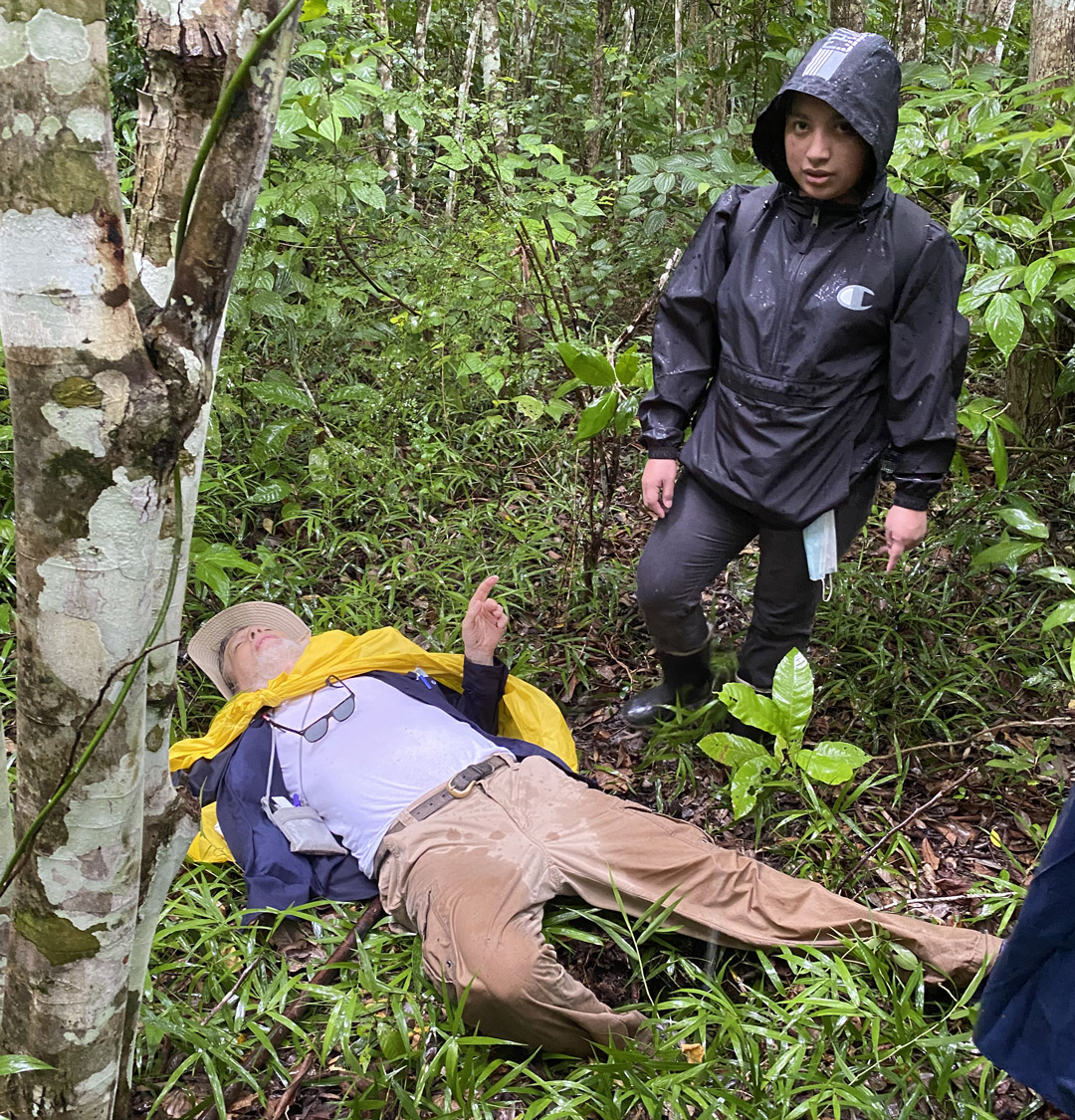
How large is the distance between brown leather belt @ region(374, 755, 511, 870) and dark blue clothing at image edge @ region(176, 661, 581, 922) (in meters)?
0.07

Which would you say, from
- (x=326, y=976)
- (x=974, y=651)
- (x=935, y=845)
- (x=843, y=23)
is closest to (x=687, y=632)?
(x=935, y=845)

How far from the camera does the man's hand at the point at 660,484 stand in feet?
9.93

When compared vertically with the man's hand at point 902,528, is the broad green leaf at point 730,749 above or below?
below

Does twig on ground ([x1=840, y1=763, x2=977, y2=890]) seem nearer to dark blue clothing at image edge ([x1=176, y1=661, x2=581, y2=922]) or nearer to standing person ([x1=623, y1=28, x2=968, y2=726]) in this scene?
standing person ([x1=623, y1=28, x2=968, y2=726])

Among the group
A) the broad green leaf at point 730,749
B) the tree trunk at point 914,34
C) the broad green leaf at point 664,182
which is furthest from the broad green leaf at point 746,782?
the tree trunk at point 914,34

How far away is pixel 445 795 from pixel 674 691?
3.66ft

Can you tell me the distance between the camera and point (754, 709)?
2783mm

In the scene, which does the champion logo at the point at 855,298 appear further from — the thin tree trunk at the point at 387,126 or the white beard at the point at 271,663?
the thin tree trunk at the point at 387,126

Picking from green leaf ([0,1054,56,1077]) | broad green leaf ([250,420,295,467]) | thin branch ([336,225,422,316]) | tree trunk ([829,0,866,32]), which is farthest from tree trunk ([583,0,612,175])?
green leaf ([0,1054,56,1077])

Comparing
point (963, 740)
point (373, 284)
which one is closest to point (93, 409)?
point (963, 740)

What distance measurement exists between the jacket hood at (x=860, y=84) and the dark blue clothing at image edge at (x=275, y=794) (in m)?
1.95

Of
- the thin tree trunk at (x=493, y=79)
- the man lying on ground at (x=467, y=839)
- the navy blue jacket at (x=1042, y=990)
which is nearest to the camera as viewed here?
the navy blue jacket at (x=1042, y=990)

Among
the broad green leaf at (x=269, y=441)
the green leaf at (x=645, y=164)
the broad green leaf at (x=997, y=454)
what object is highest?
the green leaf at (x=645, y=164)

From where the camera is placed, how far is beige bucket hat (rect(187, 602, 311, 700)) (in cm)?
332
